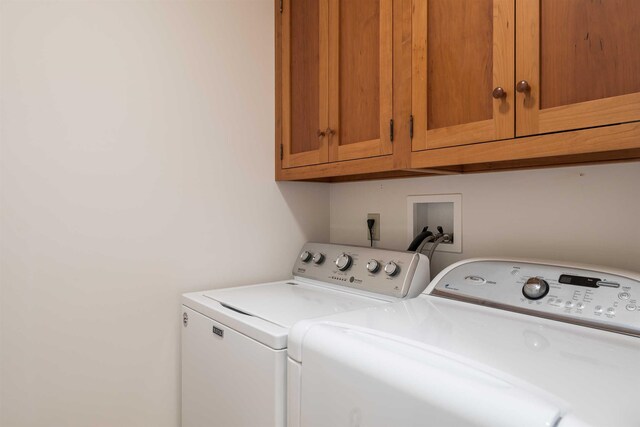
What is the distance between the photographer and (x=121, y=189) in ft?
4.40

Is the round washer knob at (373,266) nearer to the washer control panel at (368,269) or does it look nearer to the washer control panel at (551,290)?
the washer control panel at (368,269)

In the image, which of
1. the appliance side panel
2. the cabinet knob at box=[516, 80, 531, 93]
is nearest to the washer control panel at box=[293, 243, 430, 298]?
the appliance side panel

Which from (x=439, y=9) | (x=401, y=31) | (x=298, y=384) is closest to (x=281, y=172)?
(x=401, y=31)

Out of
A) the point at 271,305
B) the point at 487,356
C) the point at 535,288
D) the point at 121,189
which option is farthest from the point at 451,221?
the point at 121,189

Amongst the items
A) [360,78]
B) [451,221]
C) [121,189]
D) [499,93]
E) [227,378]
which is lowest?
[227,378]

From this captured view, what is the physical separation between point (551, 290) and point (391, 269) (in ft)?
1.50

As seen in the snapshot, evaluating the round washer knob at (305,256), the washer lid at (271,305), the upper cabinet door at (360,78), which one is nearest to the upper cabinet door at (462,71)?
the upper cabinet door at (360,78)

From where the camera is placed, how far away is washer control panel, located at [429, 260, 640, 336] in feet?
2.86

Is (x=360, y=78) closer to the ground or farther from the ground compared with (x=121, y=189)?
farther from the ground

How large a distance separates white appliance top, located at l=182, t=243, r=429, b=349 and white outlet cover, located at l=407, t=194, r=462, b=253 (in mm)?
176

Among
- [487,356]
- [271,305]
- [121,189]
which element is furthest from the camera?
[121,189]

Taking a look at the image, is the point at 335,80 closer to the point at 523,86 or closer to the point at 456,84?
the point at 456,84

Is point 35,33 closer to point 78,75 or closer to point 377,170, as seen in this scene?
point 78,75

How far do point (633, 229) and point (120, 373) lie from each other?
158 cm
